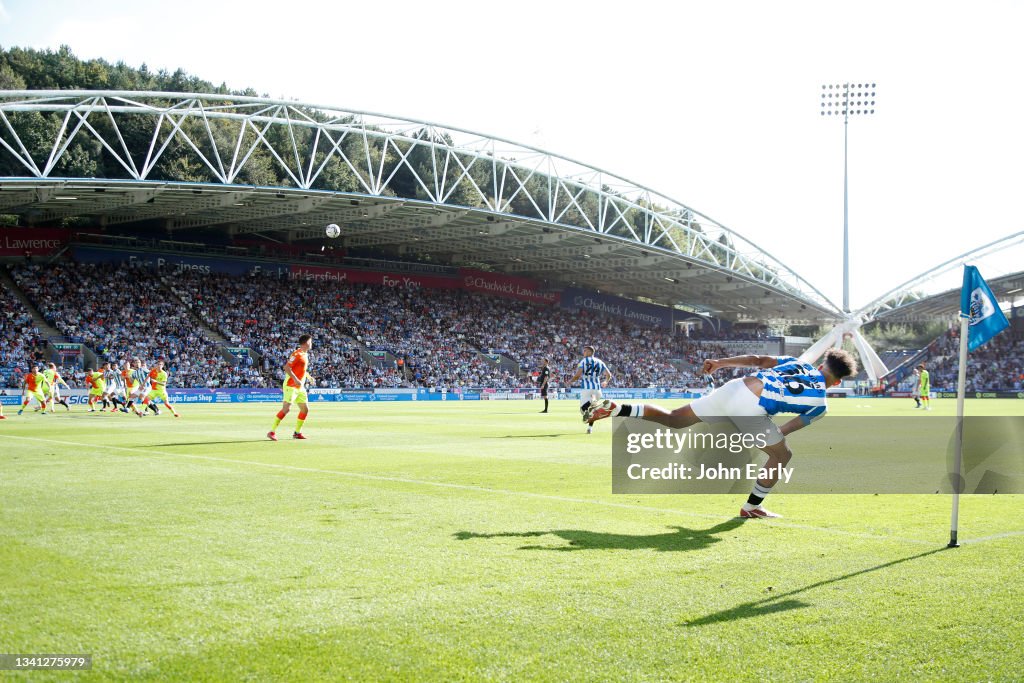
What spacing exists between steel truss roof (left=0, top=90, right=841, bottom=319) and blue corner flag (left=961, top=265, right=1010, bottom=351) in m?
35.8

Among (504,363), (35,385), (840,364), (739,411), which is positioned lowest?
(35,385)

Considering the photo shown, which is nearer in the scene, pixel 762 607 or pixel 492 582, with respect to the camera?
pixel 762 607

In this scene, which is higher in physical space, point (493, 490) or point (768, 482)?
point (768, 482)

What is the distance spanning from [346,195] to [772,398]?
38948 mm

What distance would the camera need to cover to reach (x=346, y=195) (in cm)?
4522

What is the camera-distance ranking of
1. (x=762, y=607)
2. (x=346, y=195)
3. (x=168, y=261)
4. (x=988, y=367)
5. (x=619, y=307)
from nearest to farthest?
(x=762, y=607) < (x=346, y=195) < (x=168, y=261) < (x=988, y=367) < (x=619, y=307)

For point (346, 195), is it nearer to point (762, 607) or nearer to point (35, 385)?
point (35, 385)

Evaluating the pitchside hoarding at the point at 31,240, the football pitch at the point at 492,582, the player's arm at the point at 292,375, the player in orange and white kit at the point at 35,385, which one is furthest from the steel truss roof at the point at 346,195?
the football pitch at the point at 492,582

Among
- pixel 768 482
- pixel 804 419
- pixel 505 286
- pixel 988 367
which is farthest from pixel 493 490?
pixel 988 367

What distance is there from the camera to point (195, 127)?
5728 centimetres

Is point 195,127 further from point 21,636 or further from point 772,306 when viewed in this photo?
point 21,636

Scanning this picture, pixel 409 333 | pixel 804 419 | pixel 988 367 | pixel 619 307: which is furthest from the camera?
pixel 619 307

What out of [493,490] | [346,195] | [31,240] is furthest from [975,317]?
[31,240]

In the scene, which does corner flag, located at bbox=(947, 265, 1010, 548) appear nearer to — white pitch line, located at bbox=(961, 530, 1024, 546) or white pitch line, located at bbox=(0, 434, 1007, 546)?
white pitch line, located at bbox=(961, 530, 1024, 546)
